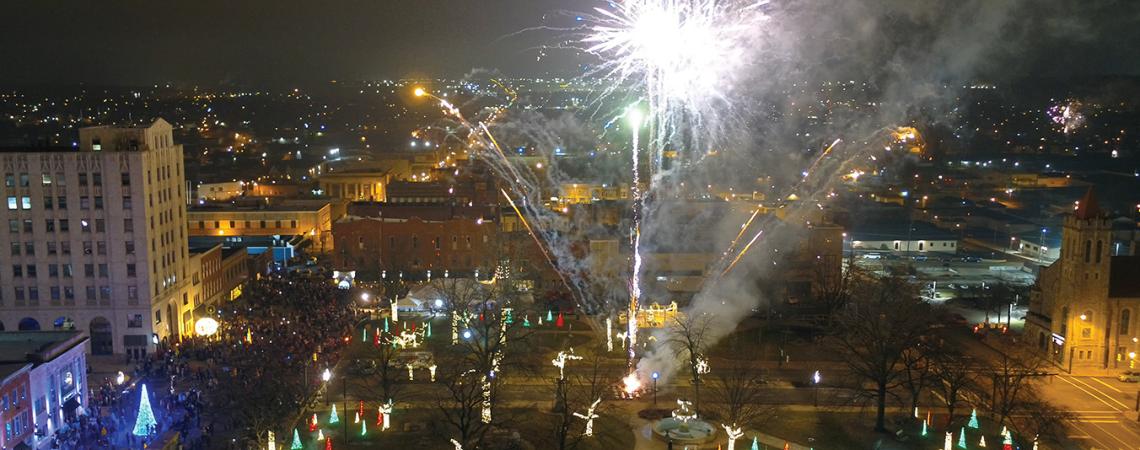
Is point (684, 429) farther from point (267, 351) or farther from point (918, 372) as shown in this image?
point (267, 351)

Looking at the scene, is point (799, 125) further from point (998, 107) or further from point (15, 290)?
point (15, 290)

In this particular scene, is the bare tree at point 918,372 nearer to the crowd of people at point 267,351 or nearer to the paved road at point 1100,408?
the paved road at point 1100,408

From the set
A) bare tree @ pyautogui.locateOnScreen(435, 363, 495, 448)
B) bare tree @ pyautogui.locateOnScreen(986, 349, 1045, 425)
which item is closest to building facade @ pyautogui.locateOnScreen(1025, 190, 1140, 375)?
bare tree @ pyautogui.locateOnScreen(986, 349, 1045, 425)

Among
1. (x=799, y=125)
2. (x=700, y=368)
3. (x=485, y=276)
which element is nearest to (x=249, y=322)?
(x=485, y=276)

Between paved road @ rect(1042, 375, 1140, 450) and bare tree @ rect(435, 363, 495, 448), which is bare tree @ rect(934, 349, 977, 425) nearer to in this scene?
paved road @ rect(1042, 375, 1140, 450)

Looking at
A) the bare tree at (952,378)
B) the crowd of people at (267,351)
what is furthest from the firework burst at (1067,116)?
the crowd of people at (267,351)
